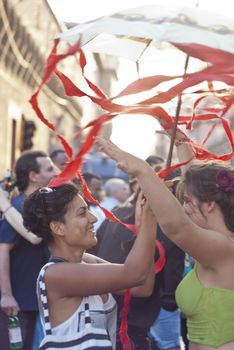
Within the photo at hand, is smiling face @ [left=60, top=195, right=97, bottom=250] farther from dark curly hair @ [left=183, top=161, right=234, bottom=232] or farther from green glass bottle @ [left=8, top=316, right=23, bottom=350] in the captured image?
green glass bottle @ [left=8, top=316, right=23, bottom=350]

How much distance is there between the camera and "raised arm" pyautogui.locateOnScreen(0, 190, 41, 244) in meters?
4.78

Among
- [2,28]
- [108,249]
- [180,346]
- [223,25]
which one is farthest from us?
[2,28]

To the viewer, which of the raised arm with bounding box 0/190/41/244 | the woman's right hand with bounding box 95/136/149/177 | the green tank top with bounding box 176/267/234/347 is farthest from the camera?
the raised arm with bounding box 0/190/41/244

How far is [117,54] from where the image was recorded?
3291mm

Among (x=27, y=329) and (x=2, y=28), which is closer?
(x=27, y=329)

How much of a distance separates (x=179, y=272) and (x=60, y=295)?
1.64m

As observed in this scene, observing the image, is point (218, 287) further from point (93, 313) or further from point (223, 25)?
point (223, 25)

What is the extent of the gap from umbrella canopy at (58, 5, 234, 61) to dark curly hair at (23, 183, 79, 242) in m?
0.80

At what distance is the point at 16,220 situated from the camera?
4.85 meters

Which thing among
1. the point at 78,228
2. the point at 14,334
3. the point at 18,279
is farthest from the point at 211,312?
the point at 18,279

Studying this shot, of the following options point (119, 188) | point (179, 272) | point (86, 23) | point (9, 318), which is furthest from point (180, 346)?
point (119, 188)

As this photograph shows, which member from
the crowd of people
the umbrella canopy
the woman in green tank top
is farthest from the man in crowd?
the umbrella canopy

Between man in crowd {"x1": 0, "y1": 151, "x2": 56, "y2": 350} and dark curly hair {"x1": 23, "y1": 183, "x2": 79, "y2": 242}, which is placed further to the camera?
man in crowd {"x1": 0, "y1": 151, "x2": 56, "y2": 350}

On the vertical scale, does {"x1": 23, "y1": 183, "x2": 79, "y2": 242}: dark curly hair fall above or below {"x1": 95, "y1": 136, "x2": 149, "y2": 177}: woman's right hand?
below
